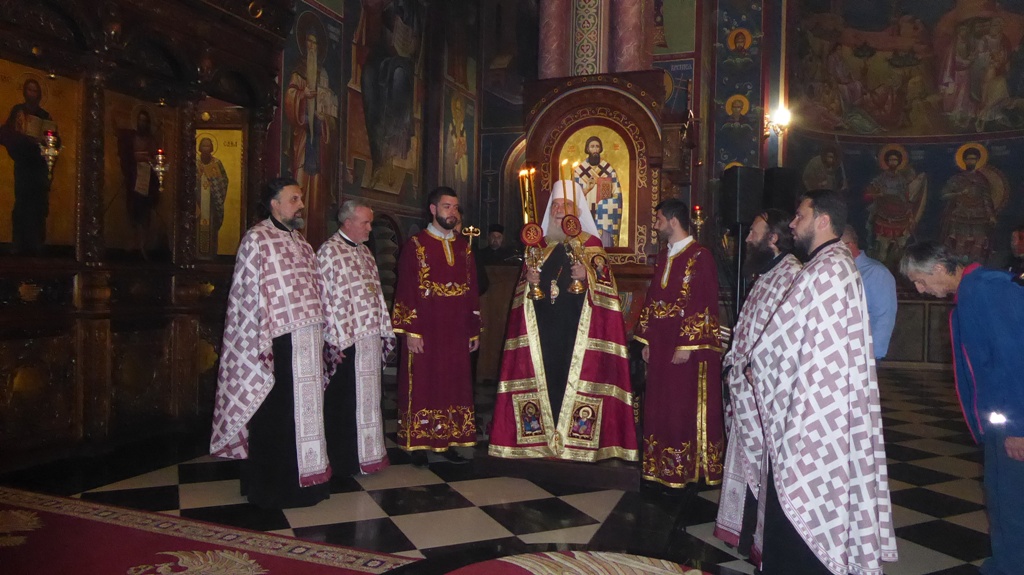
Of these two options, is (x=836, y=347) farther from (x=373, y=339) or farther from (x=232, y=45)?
(x=232, y=45)

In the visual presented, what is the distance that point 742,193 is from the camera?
532 centimetres

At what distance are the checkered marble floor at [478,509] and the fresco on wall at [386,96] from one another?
4.87 meters

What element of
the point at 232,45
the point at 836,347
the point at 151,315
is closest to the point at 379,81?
the point at 232,45

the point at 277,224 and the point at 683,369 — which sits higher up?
the point at 277,224

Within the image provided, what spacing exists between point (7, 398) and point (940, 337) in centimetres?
1360

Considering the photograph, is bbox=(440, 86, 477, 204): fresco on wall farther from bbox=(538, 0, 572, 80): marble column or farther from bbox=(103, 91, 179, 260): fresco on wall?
bbox=(103, 91, 179, 260): fresco on wall

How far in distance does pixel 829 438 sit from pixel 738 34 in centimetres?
1061

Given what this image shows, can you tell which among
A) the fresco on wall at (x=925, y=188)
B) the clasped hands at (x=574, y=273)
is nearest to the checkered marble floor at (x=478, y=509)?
the clasped hands at (x=574, y=273)

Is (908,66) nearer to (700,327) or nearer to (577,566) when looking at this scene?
(700,327)

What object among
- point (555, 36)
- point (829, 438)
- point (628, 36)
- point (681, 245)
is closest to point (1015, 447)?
point (829, 438)

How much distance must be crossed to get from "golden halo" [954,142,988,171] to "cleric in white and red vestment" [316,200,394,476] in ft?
44.1

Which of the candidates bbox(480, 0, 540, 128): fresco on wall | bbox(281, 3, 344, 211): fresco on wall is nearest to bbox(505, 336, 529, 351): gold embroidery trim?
bbox(281, 3, 344, 211): fresco on wall

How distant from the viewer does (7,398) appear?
4.59 m

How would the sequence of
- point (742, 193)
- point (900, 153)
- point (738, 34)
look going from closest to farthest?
point (742, 193), point (738, 34), point (900, 153)
